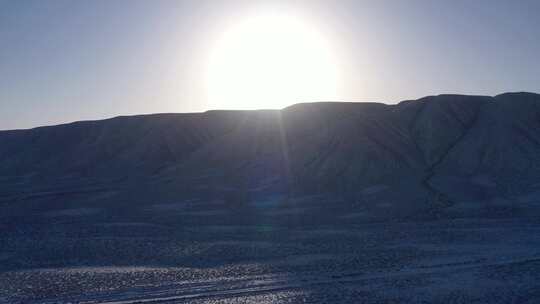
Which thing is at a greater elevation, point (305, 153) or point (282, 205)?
point (305, 153)

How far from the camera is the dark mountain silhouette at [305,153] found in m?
46.6

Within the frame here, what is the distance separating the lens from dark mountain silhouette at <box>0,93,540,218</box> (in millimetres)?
46562

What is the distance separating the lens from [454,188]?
4312 centimetres

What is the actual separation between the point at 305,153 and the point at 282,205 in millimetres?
15533

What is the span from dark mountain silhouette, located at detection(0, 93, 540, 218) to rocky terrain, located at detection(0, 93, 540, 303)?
23 centimetres

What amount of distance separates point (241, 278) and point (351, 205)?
2049 centimetres

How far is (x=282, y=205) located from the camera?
40969 millimetres

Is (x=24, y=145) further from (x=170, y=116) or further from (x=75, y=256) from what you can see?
(x=75, y=256)

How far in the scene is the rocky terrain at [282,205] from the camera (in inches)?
765

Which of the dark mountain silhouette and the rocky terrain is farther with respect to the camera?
the dark mountain silhouette

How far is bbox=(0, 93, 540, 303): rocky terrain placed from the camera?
63.8 feet

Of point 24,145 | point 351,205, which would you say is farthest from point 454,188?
point 24,145

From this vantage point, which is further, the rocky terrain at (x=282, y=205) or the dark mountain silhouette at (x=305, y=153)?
the dark mountain silhouette at (x=305, y=153)

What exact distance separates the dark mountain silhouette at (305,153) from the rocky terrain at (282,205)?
228mm
